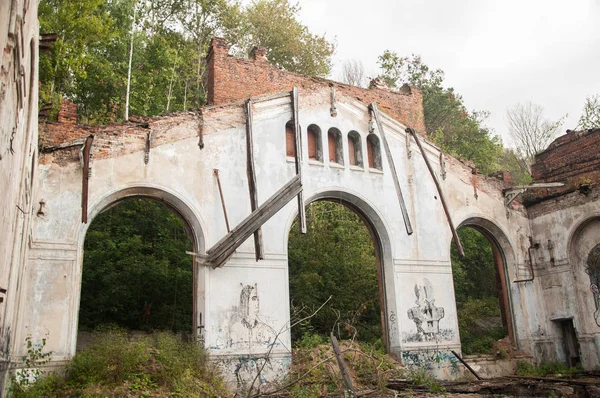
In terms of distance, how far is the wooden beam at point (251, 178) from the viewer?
1352cm

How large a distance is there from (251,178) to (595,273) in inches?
440

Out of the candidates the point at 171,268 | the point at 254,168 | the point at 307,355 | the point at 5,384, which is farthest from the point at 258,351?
the point at 171,268

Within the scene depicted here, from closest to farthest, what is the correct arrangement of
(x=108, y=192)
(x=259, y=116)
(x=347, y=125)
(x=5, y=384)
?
(x=5, y=384)
(x=108, y=192)
(x=259, y=116)
(x=347, y=125)

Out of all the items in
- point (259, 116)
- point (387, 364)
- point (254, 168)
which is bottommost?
point (387, 364)

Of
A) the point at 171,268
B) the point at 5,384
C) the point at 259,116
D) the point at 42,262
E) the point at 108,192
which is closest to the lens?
the point at 5,384

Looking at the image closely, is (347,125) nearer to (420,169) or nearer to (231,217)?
(420,169)

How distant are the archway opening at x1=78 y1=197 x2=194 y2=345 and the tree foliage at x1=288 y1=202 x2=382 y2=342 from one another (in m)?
4.21

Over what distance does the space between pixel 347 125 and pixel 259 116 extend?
9.79 feet

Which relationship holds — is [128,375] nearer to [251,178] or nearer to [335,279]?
[251,178]

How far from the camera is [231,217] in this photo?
556 inches

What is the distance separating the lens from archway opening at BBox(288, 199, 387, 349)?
20.0 m

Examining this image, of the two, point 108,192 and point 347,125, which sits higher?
point 347,125

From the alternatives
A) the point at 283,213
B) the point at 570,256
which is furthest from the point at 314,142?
the point at 570,256

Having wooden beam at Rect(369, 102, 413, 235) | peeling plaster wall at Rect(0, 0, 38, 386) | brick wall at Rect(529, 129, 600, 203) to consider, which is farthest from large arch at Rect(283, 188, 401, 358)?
peeling plaster wall at Rect(0, 0, 38, 386)
